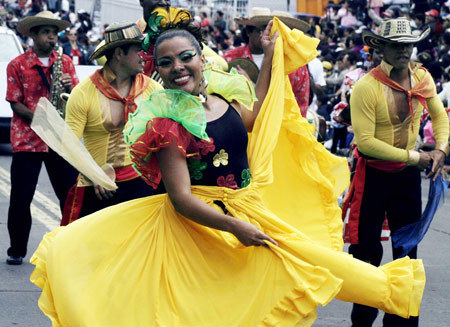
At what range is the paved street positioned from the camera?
6.58 metres

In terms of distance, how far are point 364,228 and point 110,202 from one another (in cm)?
177

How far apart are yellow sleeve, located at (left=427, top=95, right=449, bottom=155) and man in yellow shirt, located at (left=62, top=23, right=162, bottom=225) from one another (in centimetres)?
197

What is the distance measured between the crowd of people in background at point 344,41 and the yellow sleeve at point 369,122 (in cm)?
455

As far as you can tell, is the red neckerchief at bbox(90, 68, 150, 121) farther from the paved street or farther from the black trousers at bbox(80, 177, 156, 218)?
the paved street

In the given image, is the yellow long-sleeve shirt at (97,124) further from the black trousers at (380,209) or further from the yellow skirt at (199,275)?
the yellow skirt at (199,275)

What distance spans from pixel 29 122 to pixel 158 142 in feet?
13.6

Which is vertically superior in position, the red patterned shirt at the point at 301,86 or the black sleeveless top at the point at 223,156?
the black sleeveless top at the point at 223,156

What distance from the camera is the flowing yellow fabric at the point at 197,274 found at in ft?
13.4

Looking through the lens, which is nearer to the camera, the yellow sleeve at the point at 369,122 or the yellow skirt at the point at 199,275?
the yellow skirt at the point at 199,275

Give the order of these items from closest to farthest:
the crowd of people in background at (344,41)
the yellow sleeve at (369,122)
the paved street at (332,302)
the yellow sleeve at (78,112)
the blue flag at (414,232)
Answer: the blue flag at (414,232) → the yellow sleeve at (369,122) → the yellow sleeve at (78,112) → the paved street at (332,302) → the crowd of people in background at (344,41)

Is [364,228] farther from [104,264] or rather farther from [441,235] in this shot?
[441,235]

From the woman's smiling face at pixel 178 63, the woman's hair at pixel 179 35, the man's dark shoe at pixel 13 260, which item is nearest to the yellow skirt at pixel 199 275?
the woman's smiling face at pixel 178 63

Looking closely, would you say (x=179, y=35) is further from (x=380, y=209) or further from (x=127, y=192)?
(x=380, y=209)

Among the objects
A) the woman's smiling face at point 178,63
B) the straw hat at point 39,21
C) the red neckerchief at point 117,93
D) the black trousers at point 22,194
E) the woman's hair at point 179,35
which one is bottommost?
the black trousers at point 22,194
